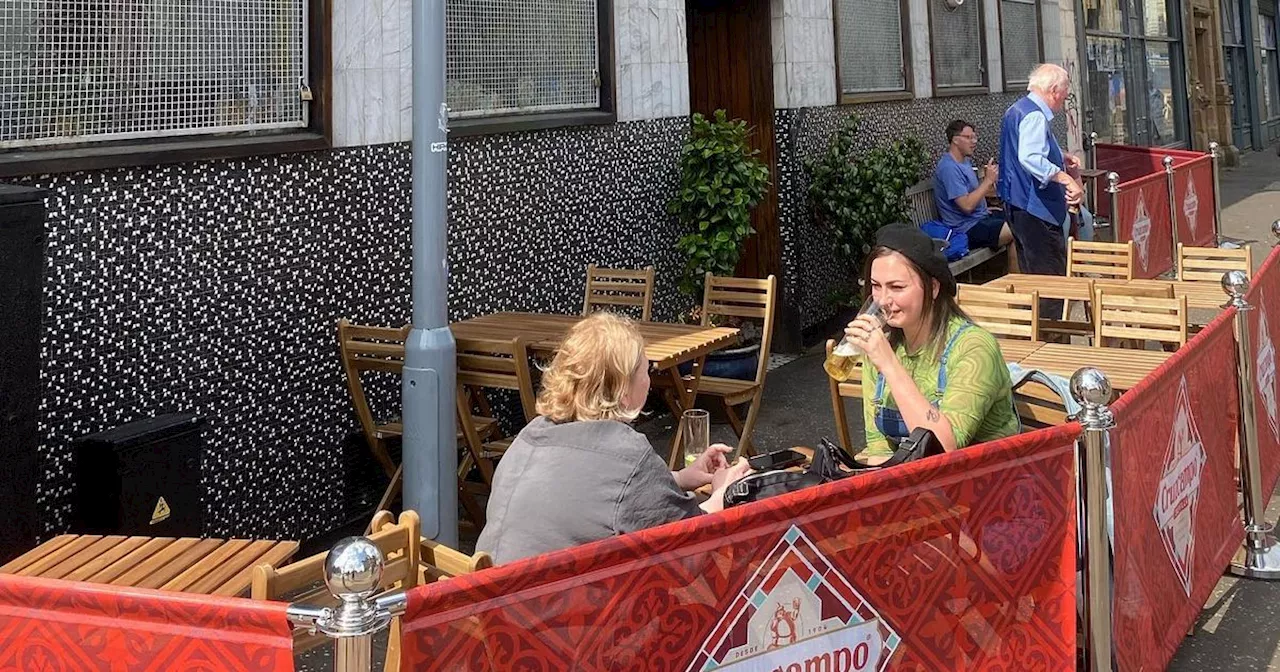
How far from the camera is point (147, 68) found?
4859mm

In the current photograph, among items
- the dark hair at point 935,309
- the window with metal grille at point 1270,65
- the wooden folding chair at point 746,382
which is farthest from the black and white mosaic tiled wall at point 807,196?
the window with metal grille at point 1270,65

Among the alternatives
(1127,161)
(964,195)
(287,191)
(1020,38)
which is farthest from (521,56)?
(1127,161)

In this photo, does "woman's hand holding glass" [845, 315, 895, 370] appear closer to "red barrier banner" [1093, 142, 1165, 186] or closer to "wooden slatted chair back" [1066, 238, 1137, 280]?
"wooden slatted chair back" [1066, 238, 1137, 280]

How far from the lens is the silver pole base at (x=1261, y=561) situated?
15.6ft

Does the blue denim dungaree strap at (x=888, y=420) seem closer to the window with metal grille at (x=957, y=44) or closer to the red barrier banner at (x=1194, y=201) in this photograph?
the red barrier banner at (x=1194, y=201)

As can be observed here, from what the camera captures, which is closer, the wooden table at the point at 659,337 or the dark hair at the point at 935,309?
the dark hair at the point at 935,309

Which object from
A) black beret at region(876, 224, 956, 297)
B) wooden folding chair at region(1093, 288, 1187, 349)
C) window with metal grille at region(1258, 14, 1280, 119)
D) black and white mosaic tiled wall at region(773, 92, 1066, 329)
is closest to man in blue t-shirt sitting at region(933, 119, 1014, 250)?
black and white mosaic tiled wall at region(773, 92, 1066, 329)

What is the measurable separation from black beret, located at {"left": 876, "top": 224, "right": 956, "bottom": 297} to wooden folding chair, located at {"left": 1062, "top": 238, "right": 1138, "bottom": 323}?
3.86m

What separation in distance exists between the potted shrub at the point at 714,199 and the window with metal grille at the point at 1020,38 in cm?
660

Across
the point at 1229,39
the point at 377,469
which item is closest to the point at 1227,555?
the point at 377,469

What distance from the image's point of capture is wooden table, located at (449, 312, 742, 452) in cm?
536

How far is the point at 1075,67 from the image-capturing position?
16.0 m

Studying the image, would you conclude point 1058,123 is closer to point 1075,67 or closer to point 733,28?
point 1075,67

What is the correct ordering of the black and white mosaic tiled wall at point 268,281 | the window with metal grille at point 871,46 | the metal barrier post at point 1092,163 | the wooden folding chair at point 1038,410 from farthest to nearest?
the metal barrier post at point 1092,163, the window with metal grille at point 871,46, the black and white mosaic tiled wall at point 268,281, the wooden folding chair at point 1038,410
